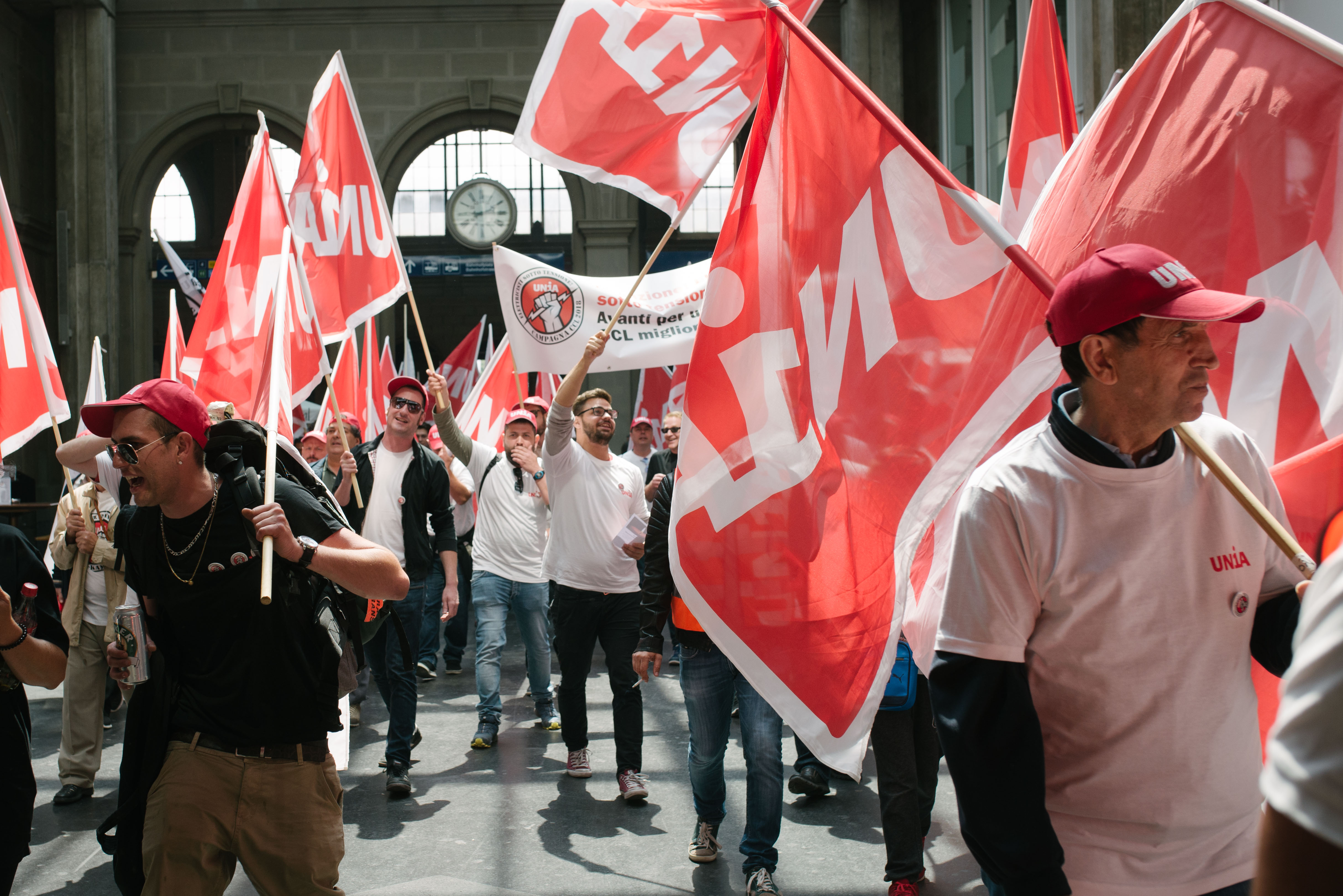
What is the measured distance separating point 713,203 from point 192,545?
24.6 metres

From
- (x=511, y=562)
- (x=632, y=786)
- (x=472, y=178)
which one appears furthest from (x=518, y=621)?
(x=472, y=178)

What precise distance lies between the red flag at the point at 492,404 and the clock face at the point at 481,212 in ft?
34.2

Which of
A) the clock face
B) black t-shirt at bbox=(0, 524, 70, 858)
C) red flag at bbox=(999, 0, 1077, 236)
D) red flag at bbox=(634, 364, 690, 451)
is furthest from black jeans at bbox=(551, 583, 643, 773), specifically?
the clock face

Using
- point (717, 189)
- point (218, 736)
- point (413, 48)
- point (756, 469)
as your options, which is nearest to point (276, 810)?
point (218, 736)

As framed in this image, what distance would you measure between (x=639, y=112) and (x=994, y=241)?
7.37 ft

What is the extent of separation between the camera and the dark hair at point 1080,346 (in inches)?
80.0

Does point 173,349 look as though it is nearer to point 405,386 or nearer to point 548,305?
point 405,386

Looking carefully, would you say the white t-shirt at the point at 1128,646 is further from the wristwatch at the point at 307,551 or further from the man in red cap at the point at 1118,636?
the wristwatch at the point at 307,551

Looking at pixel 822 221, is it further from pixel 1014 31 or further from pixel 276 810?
pixel 1014 31

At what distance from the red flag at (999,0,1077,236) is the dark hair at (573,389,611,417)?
2538mm

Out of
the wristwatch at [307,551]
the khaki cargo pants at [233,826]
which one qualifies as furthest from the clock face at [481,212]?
the khaki cargo pants at [233,826]

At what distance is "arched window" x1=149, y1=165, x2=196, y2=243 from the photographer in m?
31.9

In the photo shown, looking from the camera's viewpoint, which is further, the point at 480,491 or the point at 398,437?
the point at 480,491

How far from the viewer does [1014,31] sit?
12992mm
